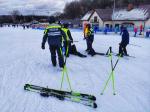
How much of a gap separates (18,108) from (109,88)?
94.0 inches

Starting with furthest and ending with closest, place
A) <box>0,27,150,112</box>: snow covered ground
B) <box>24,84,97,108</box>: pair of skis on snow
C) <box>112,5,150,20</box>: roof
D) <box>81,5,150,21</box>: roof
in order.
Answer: <box>81,5,150,21</box>: roof
<box>112,5,150,20</box>: roof
<box>24,84,97,108</box>: pair of skis on snow
<box>0,27,150,112</box>: snow covered ground

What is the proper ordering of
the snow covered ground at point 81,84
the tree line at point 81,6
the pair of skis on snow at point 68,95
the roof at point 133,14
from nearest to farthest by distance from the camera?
the snow covered ground at point 81,84
the pair of skis on snow at point 68,95
the roof at point 133,14
the tree line at point 81,6

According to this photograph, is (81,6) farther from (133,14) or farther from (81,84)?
(81,84)

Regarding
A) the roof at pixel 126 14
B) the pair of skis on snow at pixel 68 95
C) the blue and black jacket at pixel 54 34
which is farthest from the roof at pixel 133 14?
the pair of skis on snow at pixel 68 95

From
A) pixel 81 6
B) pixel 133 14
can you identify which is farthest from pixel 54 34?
pixel 81 6

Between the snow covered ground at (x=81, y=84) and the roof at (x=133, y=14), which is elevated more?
the roof at (x=133, y=14)

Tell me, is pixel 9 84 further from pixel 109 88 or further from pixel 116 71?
pixel 116 71

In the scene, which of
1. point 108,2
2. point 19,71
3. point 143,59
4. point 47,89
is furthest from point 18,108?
point 108,2

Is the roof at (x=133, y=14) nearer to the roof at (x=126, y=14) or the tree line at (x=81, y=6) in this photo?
the roof at (x=126, y=14)

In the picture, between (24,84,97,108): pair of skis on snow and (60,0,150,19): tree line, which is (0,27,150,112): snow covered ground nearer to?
(24,84,97,108): pair of skis on snow

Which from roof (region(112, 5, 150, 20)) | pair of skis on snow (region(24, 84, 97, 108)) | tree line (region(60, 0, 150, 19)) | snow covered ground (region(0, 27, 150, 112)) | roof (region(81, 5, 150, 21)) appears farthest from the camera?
tree line (region(60, 0, 150, 19))

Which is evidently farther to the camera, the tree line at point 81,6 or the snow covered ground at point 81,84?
the tree line at point 81,6

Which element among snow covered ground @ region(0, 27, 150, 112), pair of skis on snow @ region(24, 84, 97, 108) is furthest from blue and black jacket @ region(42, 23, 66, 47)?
pair of skis on snow @ region(24, 84, 97, 108)

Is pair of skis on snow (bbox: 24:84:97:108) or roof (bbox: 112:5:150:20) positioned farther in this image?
roof (bbox: 112:5:150:20)
